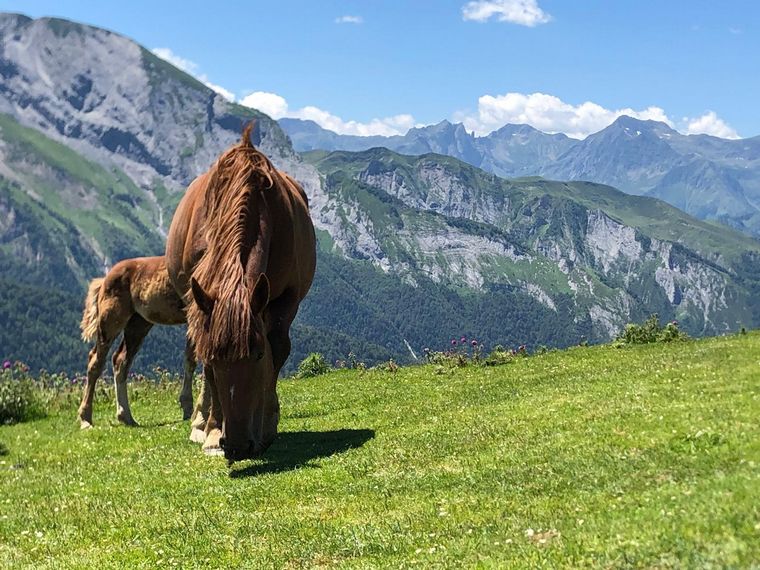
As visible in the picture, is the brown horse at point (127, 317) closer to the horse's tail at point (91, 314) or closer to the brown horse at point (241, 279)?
the horse's tail at point (91, 314)

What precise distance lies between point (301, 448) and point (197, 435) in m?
2.98

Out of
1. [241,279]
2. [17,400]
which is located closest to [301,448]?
[241,279]

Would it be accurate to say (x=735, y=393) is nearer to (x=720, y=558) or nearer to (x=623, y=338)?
(x=720, y=558)

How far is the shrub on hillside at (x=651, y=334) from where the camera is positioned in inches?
1067

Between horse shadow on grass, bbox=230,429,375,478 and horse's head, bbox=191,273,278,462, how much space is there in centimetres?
154

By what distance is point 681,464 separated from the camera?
9250 millimetres

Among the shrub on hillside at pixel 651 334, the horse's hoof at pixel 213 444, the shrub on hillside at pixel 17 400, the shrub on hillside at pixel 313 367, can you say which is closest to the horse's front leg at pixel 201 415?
the horse's hoof at pixel 213 444

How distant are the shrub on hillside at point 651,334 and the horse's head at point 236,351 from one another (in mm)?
19355

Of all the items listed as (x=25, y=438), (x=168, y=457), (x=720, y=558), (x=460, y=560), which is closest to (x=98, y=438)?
(x=25, y=438)

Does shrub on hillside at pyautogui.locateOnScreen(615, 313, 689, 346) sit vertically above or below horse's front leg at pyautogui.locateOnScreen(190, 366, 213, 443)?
above

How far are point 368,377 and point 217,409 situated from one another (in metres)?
13.1

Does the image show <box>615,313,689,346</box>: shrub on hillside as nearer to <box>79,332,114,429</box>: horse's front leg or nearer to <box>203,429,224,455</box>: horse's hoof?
<box>203,429,224,455</box>: horse's hoof

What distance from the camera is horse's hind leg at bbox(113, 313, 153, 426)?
20297 millimetres

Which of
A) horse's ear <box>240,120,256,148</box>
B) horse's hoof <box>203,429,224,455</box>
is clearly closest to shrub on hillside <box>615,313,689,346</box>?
horse's ear <box>240,120,256,148</box>
